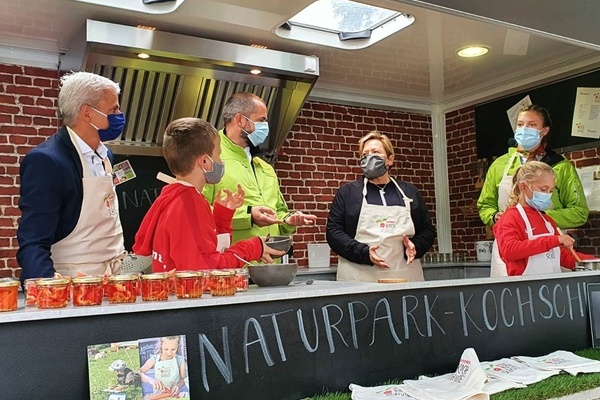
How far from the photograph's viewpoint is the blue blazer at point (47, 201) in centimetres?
192

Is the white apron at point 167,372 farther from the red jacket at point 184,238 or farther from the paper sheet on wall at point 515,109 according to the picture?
the paper sheet on wall at point 515,109

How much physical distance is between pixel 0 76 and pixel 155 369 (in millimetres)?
2945

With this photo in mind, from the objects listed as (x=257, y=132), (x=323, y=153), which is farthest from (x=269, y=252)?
(x=323, y=153)

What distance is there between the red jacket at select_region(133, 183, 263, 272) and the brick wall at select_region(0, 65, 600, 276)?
2070mm

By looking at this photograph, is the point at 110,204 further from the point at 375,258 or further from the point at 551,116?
the point at 551,116

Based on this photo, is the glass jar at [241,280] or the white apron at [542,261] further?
the white apron at [542,261]

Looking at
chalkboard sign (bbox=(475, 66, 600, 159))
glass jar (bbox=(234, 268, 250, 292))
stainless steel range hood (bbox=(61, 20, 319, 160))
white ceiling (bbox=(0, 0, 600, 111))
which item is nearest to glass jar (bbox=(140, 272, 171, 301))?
glass jar (bbox=(234, 268, 250, 292))

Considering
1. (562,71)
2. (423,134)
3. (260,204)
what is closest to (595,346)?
(260,204)

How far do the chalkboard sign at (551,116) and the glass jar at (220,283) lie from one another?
138 inches

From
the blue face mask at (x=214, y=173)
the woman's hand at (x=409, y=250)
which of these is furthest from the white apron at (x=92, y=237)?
the woman's hand at (x=409, y=250)

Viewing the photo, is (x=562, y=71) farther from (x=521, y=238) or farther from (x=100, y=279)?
(x=100, y=279)

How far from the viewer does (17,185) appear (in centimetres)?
377

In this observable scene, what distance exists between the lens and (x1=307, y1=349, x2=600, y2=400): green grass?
178cm

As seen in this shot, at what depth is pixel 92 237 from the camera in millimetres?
2199
